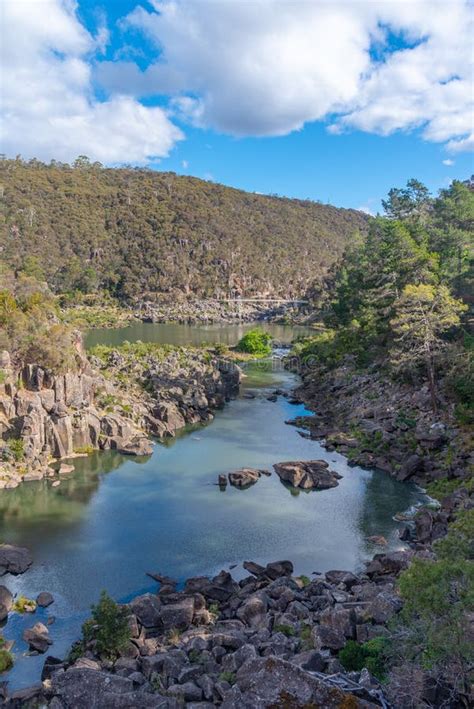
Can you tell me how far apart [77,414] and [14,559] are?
61.7 ft

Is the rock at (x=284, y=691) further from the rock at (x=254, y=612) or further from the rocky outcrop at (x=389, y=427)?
the rocky outcrop at (x=389, y=427)

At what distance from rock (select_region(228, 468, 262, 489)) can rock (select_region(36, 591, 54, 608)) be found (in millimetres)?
16639

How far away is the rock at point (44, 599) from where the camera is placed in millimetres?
25312

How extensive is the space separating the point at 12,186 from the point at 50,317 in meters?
159

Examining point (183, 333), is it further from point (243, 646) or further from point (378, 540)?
point (243, 646)

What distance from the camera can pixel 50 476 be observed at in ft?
133

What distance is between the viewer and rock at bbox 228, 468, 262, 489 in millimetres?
40250

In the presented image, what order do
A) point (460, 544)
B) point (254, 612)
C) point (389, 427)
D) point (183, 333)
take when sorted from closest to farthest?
point (460, 544) < point (254, 612) < point (389, 427) < point (183, 333)

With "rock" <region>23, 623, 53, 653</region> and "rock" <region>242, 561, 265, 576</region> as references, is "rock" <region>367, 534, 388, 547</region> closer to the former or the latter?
"rock" <region>242, 561, 265, 576</region>

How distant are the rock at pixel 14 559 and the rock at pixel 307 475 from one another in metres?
18.0

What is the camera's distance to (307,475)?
40.4 metres

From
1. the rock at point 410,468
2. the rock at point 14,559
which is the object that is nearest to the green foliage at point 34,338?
the rock at point 14,559

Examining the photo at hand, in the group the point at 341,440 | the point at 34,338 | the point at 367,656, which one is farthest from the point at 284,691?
the point at 34,338

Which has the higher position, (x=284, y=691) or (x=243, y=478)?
(x=284, y=691)
